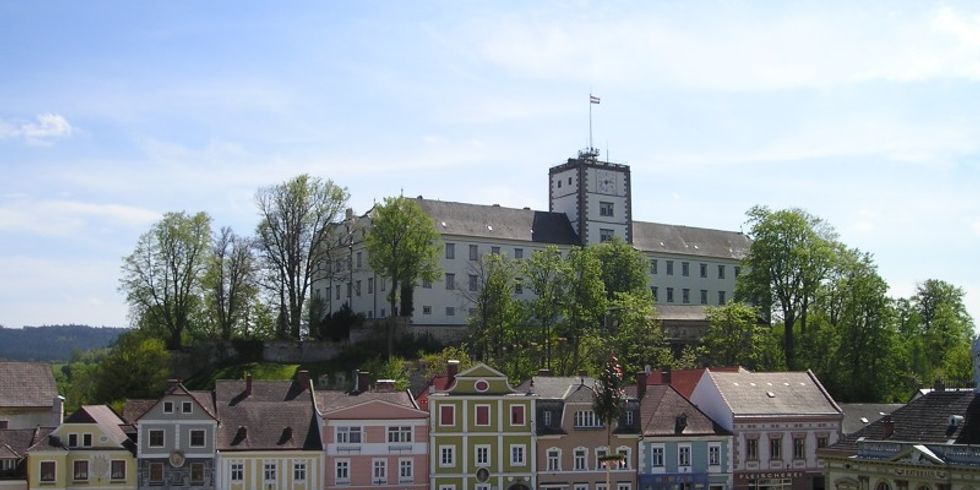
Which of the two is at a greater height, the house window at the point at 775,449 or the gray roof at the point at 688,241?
the gray roof at the point at 688,241

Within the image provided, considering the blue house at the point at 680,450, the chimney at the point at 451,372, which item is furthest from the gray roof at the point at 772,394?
the chimney at the point at 451,372

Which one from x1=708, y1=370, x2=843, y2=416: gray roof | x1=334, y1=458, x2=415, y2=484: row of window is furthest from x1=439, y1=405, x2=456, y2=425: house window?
x1=708, y1=370, x2=843, y2=416: gray roof

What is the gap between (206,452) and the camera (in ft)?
190

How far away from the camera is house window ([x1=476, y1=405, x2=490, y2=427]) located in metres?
62.2

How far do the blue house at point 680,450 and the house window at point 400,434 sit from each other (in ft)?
41.4

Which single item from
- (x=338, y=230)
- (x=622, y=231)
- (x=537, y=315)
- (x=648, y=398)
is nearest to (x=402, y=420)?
(x=648, y=398)

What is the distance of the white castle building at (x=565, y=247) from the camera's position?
103 m

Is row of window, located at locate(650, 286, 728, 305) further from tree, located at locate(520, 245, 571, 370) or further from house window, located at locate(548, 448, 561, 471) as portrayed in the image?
house window, located at locate(548, 448, 561, 471)

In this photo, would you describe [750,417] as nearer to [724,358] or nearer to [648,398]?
[648,398]

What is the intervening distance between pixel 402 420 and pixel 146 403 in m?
13.4

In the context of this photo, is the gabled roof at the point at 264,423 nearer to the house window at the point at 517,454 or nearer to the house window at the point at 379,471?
the house window at the point at 379,471

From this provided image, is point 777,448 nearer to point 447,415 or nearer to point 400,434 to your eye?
point 447,415

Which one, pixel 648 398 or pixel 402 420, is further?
pixel 648 398

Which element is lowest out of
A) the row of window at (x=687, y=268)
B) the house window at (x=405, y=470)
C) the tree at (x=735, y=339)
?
the house window at (x=405, y=470)
